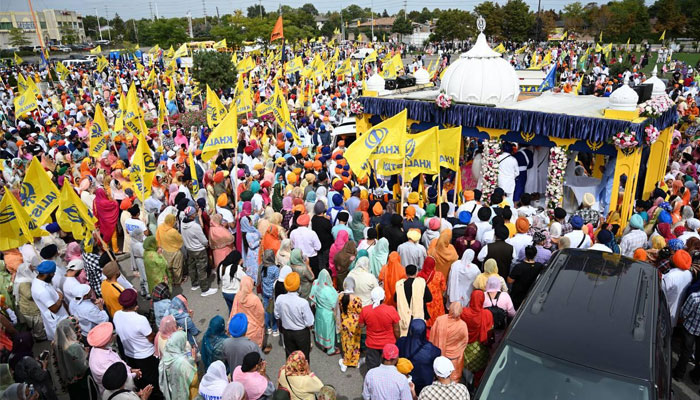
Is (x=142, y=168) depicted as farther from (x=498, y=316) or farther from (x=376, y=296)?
(x=498, y=316)

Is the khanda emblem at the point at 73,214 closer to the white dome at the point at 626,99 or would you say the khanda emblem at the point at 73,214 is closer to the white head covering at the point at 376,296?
the white head covering at the point at 376,296

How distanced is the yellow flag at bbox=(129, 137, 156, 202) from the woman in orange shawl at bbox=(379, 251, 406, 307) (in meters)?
4.95

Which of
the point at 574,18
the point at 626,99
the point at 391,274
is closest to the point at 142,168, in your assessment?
the point at 391,274

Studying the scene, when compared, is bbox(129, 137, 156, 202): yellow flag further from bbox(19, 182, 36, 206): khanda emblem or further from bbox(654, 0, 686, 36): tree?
bbox(654, 0, 686, 36): tree

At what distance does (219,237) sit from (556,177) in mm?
7042

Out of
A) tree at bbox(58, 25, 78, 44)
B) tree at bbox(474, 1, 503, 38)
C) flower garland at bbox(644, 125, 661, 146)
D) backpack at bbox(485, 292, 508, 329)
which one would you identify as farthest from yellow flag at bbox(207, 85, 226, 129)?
tree at bbox(58, 25, 78, 44)

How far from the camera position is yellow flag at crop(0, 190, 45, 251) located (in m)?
6.85

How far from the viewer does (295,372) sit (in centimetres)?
446

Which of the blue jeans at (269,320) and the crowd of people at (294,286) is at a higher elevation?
the crowd of people at (294,286)

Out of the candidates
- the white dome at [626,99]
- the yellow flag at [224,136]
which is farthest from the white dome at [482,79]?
the yellow flag at [224,136]

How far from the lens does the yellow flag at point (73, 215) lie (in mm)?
7305

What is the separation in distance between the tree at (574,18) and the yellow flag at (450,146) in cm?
6446

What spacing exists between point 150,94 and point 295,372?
24.7 meters

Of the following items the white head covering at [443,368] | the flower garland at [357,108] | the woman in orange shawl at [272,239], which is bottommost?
the woman in orange shawl at [272,239]
